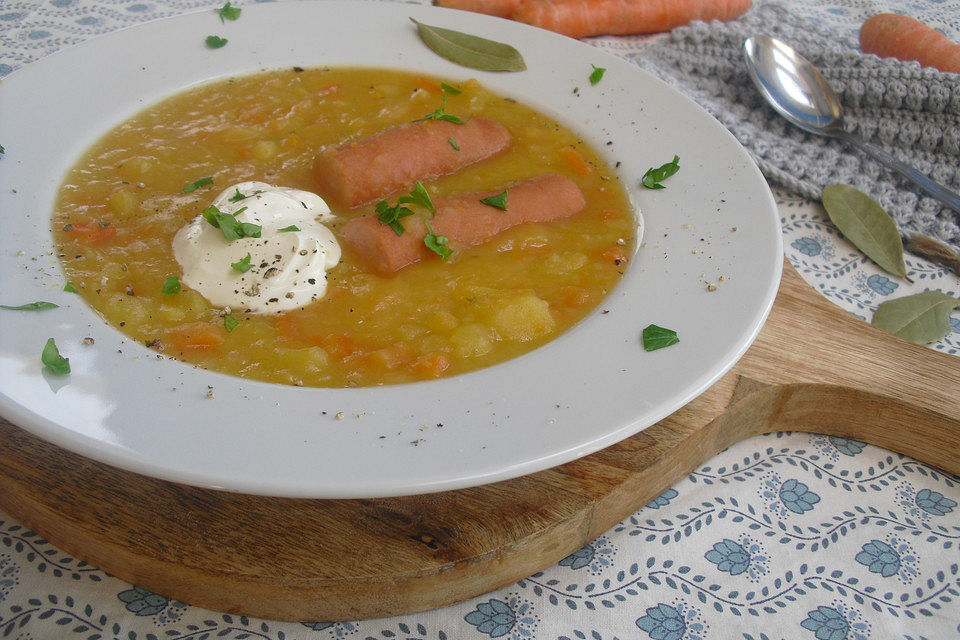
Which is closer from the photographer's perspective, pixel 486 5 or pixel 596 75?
pixel 596 75

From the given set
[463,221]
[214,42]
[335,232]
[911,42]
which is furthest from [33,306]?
[911,42]

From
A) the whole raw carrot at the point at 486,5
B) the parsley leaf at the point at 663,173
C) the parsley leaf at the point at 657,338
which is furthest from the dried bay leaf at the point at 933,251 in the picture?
the whole raw carrot at the point at 486,5

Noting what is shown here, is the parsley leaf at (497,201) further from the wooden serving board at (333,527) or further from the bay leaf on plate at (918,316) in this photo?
the bay leaf on plate at (918,316)

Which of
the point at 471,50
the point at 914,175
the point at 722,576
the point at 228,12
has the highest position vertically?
the point at 228,12

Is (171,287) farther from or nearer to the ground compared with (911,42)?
nearer to the ground

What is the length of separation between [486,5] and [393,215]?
224 centimetres

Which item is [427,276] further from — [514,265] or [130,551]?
[130,551]

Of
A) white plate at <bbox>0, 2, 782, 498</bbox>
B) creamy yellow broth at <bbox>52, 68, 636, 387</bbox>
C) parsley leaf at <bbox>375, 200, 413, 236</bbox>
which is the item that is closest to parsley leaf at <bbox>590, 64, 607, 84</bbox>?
white plate at <bbox>0, 2, 782, 498</bbox>

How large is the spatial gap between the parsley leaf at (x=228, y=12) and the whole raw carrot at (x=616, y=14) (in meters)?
1.52

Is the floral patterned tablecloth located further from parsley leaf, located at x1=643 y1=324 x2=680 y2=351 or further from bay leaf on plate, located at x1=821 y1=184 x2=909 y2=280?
bay leaf on plate, located at x1=821 y1=184 x2=909 y2=280

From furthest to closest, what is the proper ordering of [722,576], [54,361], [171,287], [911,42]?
[911,42], [171,287], [722,576], [54,361]

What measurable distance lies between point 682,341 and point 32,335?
165 centimetres

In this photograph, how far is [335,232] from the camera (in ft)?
8.85

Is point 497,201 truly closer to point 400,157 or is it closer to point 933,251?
point 400,157
